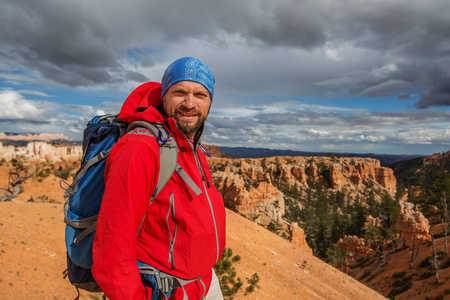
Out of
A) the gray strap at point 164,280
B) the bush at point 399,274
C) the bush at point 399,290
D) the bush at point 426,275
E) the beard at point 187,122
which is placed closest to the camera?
the gray strap at point 164,280

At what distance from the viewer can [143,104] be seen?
1.71 metres

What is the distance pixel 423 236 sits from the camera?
26.3m

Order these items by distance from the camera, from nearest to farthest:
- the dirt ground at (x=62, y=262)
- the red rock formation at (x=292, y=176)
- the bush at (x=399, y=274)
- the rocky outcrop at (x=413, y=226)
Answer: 1. the dirt ground at (x=62, y=262)
2. the bush at (x=399, y=274)
3. the rocky outcrop at (x=413, y=226)
4. the red rock formation at (x=292, y=176)

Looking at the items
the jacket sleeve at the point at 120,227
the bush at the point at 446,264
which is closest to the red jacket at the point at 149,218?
the jacket sleeve at the point at 120,227

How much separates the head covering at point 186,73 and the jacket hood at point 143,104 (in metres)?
0.09

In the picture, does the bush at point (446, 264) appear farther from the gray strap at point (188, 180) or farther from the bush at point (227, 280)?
the gray strap at point (188, 180)

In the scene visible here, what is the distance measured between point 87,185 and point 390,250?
38080 mm

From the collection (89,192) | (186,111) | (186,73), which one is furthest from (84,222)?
(186,73)

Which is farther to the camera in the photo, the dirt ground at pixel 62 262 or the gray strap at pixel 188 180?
the dirt ground at pixel 62 262

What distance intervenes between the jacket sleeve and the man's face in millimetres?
517

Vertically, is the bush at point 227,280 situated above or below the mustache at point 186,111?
below

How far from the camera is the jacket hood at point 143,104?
153cm

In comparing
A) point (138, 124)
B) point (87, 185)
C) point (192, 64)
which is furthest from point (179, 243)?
point (192, 64)

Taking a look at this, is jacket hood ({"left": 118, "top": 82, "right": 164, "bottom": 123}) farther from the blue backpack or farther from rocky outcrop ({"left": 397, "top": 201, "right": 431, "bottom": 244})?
rocky outcrop ({"left": 397, "top": 201, "right": 431, "bottom": 244})
